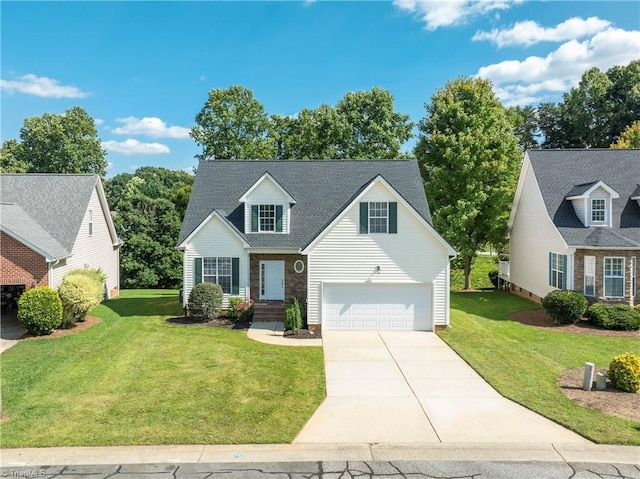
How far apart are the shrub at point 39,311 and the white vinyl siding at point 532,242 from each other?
21831 mm

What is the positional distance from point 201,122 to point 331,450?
36.3 meters

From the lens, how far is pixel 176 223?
32.6 metres

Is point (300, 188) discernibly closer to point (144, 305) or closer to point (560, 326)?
point (144, 305)

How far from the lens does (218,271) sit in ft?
62.8

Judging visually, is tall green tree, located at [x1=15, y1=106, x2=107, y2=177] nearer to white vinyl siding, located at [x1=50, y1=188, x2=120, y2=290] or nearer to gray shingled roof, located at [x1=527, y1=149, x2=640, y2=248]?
white vinyl siding, located at [x1=50, y1=188, x2=120, y2=290]

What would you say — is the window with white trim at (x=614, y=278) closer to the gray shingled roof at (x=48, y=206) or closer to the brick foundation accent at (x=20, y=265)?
the gray shingled roof at (x=48, y=206)

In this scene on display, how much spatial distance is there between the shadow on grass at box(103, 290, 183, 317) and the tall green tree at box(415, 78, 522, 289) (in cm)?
1707

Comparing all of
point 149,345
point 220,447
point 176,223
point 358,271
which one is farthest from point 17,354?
point 176,223

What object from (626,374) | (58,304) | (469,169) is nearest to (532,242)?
(469,169)

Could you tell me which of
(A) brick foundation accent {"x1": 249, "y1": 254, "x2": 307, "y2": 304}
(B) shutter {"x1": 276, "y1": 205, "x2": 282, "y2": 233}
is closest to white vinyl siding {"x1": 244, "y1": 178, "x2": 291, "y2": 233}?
(B) shutter {"x1": 276, "y1": 205, "x2": 282, "y2": 233}

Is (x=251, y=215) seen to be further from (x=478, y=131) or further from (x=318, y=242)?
(x=478, y=131)

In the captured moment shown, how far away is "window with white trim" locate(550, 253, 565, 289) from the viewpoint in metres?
20.4

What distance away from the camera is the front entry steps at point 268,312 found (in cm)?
1847

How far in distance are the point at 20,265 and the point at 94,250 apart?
6.67 metres
